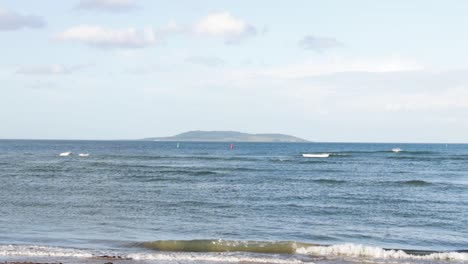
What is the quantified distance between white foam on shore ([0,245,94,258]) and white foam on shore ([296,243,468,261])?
7.15 meters

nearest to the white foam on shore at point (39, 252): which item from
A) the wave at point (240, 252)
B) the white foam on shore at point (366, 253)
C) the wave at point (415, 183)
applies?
the wave at point (240, 252)

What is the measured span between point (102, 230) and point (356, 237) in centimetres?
977

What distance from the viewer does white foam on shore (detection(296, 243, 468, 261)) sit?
19359 mm

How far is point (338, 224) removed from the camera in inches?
1009

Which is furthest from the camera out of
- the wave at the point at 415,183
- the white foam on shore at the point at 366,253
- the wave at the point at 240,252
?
the wave at the point at 415,183

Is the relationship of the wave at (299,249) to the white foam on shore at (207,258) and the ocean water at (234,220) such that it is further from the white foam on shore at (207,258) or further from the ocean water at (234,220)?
the white foam on shore at (207,258)

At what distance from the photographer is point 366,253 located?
19719 millimetres

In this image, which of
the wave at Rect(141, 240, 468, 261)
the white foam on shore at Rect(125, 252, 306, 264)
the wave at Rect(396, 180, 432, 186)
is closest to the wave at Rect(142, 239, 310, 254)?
the wave at Rect(141, 240, 468, 261)

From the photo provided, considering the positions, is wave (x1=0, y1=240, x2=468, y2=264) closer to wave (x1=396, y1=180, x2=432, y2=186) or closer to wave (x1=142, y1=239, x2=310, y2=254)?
wave (x1=142, y1=239, x2=310, y2=254)

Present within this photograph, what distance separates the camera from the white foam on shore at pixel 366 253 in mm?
19359

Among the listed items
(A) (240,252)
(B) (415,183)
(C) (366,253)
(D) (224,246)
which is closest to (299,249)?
(A) (240,252)

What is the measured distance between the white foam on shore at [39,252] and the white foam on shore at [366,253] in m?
7.15

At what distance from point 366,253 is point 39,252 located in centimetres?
1034

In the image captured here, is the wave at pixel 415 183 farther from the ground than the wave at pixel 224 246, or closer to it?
farther from the ground
